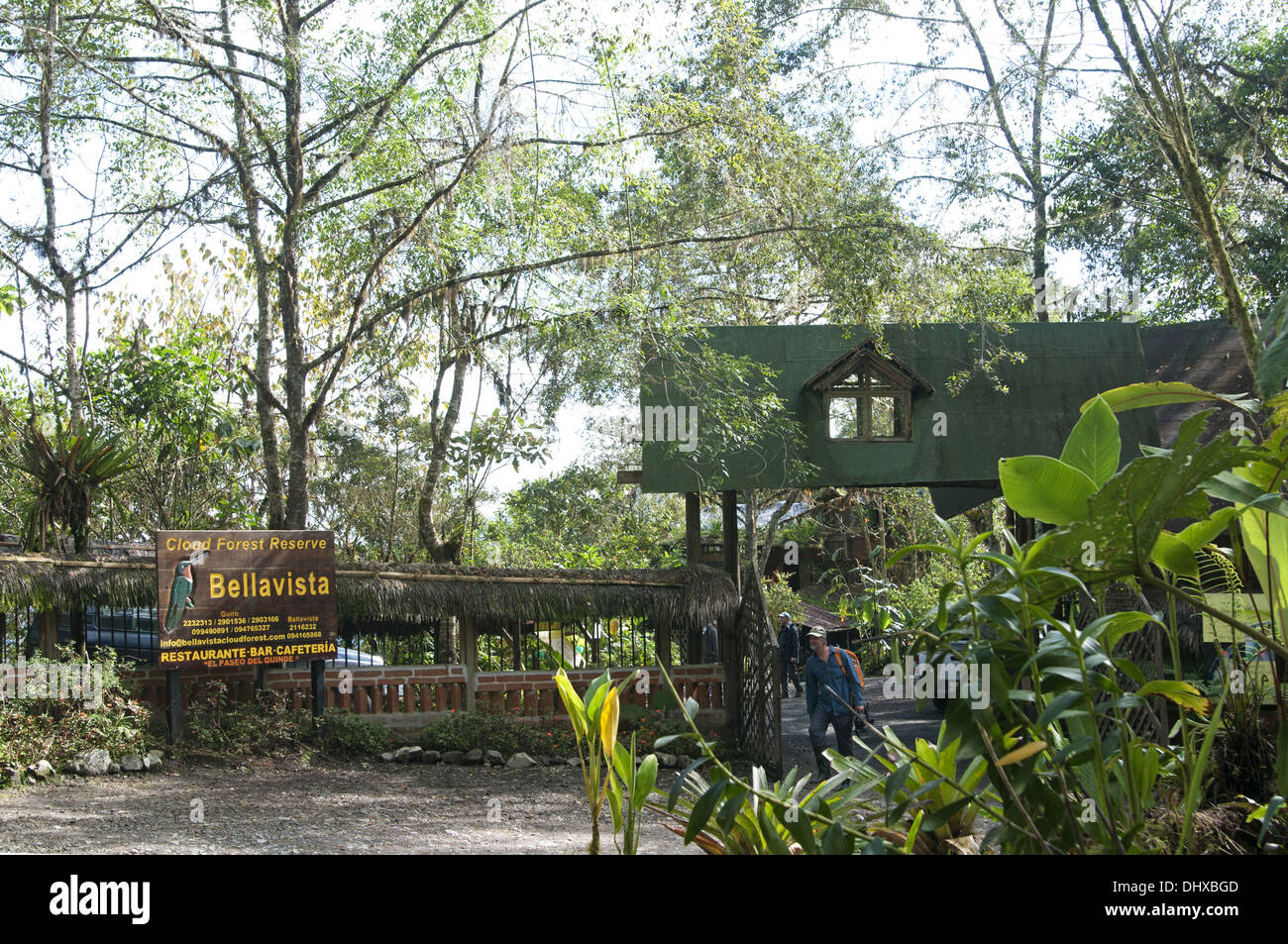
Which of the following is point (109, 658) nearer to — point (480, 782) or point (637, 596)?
point (480, 782)

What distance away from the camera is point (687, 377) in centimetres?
1130

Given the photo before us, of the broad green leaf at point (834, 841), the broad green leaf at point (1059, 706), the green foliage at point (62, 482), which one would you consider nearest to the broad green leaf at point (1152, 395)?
the broad green leaf at point (1059, 706)

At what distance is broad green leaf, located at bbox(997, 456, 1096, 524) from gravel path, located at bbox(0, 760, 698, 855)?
4772 millimetres

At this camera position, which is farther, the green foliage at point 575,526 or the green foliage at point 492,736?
the green foliage at point 575,526

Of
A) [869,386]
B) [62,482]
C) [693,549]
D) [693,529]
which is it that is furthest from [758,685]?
[62,482]

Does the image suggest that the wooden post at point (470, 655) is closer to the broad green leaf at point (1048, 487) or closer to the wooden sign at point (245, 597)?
the wooden sign at point (245, 597)

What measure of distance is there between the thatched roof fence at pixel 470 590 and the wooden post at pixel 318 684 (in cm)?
67

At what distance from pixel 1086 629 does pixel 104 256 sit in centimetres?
1348

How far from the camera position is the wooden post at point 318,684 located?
1107 cm

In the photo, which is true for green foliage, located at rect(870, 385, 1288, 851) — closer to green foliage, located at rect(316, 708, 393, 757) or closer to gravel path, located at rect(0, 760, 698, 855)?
gravel path, located at rect(0, 760, 698, 855)

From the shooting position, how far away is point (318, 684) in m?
11.2
